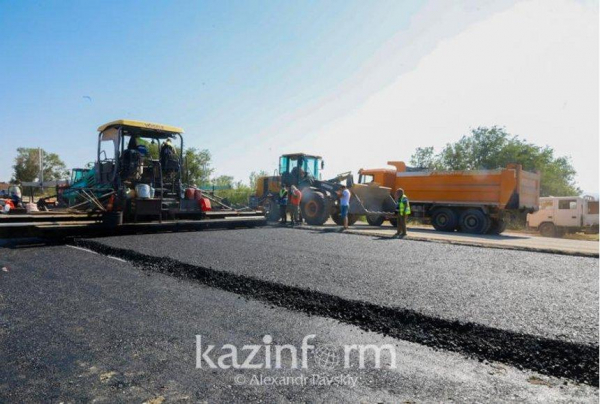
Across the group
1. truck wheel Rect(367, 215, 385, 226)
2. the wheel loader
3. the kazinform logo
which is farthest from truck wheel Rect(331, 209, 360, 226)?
the kazinform logo

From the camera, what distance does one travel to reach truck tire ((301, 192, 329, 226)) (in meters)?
13.1

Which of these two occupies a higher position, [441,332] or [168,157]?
[168,157]

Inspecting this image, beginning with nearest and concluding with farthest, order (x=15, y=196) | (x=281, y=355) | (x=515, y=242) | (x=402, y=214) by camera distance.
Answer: (x=281, y=355) → (x=515, y=242) → (x=15, y=196) → (x=402, y=214)

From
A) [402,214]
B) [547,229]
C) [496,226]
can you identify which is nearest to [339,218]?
[402,214]

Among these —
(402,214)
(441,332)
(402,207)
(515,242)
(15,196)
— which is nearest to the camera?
(441,332)

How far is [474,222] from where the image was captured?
13.0 m

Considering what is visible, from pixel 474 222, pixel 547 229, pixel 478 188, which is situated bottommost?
pixel 547 229

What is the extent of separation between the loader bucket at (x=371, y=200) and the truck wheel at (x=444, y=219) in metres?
1.54

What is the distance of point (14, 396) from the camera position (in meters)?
1.98

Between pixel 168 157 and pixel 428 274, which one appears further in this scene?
pixel 168 157

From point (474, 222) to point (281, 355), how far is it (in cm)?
1196

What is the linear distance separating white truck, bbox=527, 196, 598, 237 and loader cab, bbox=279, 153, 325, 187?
9.61 m

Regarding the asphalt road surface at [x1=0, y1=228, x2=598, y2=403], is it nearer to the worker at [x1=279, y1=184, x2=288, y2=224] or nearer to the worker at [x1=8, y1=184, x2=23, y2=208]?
the worker at [x1=8, y1=184, x2=23, y2=208]

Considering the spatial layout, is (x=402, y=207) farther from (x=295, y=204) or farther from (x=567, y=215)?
(x=567, y=215)
